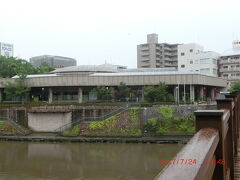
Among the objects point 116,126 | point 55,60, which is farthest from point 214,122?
point 55,60

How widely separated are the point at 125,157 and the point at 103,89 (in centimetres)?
1618

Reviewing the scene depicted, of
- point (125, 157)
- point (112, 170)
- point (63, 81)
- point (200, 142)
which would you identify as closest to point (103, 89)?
point (63, 81)

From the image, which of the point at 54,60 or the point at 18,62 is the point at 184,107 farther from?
the point at 54,60

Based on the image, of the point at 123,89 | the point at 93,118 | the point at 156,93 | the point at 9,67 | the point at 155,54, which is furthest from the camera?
the point at 155,54

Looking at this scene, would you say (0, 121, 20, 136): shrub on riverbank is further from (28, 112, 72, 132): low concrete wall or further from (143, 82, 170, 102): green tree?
(143, 82, 170, 102): green tree

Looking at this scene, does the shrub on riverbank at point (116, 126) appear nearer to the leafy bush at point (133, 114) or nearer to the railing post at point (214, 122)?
the leafy bush at point (133, 114)


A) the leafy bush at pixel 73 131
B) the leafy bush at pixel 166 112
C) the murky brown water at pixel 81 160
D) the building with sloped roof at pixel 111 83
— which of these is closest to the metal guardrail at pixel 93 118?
the leafy bush at pixel 73 131

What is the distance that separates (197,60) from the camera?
169ft

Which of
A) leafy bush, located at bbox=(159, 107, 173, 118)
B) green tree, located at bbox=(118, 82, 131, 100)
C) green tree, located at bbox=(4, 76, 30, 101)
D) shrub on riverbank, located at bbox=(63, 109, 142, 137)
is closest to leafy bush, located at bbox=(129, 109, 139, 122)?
shrub on riverbank, located at bbox=(63, 109, 142, 137)

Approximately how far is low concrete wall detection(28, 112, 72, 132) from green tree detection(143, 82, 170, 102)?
10133mm

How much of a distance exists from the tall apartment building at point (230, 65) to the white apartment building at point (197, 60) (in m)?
1.08

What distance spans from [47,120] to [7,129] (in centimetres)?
456

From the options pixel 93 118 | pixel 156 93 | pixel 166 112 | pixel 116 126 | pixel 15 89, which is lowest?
pixel 116 126

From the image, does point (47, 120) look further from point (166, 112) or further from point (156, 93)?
point (166, 112)
